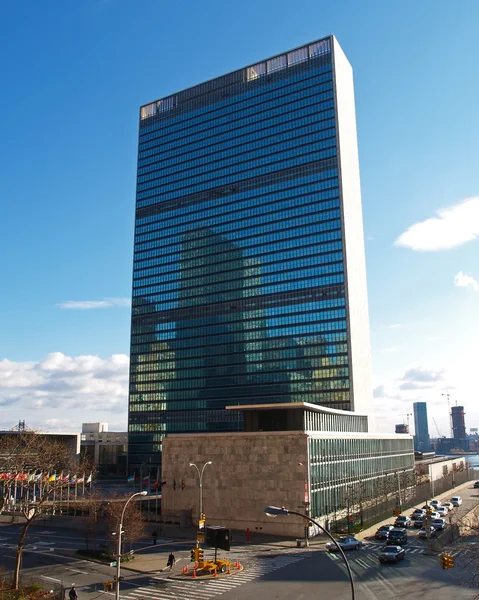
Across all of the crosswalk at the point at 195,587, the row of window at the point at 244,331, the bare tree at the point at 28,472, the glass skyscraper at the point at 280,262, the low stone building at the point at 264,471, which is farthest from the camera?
the glass skyscraper at the point at 280,262

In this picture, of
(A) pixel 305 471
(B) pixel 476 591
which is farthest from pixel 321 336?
(B) pixel 476 591

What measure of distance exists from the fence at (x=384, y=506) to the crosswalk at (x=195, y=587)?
76.3 feet

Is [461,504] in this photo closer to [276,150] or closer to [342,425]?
[342,425]

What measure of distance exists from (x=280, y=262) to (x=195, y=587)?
453 ft

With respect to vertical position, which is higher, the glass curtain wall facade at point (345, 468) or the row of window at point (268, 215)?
the row of window at point (268, 215)

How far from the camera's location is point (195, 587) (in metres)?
46.4

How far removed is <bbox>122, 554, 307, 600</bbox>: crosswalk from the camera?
43.1 m

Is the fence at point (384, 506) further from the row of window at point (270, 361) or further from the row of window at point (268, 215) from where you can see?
the row of window at point (268, 215)

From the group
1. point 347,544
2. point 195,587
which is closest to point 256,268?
point 347,544

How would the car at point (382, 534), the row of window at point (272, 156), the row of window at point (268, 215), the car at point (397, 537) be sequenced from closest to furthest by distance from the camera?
the car at point (397, 537) < the car at point (382, 534) < the row of window at point (268, 215) < the row of window at point (272, 156)

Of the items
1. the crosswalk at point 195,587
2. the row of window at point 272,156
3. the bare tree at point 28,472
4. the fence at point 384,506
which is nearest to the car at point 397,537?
the fence at point 384,506

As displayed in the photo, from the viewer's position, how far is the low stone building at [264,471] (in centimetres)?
7181

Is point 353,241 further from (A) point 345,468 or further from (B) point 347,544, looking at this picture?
(B) point 347,544

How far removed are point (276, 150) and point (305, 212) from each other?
87.6 feet
